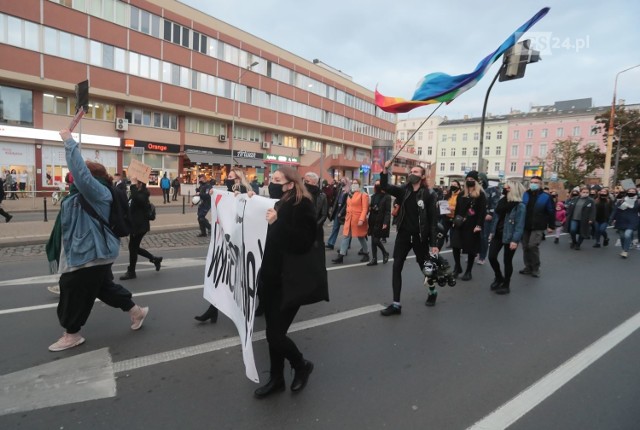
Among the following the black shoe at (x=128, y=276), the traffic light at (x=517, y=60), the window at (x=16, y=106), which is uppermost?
the window at (x=16, y=106)

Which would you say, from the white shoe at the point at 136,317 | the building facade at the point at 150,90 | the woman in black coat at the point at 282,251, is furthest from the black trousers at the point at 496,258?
the building facade at the point at 150,90

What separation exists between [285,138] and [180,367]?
40913 mm

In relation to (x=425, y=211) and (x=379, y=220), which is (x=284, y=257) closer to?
(x=425, y=211)

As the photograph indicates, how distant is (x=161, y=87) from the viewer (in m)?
29.7

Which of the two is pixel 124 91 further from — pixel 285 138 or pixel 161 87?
pixel 285 138

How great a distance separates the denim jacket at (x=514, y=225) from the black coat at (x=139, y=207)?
612 cm

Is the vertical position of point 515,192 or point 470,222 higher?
point 515,192

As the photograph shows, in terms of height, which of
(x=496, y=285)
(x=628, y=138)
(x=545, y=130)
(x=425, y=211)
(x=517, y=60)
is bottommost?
(x=496, y=285)

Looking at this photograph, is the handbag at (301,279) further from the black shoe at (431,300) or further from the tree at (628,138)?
the tree at (628,138)

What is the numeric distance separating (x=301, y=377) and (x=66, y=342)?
240 cm

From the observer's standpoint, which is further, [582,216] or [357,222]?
[582,216]

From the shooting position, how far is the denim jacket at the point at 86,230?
3543mm

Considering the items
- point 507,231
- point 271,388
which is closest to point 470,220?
point 507,231

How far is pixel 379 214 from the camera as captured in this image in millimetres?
8086
